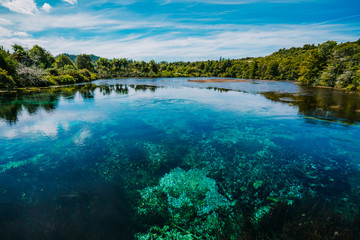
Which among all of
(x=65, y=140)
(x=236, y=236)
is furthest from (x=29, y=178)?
(x=236, y=236)

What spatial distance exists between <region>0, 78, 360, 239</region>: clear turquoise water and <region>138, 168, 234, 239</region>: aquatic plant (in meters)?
0.06

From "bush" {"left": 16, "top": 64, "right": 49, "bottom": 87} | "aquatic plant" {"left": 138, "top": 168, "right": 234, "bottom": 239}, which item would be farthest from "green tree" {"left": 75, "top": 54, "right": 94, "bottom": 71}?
"aquatic plant" {"left": 138, "top": 168, "right": 234, "bottom": 239}

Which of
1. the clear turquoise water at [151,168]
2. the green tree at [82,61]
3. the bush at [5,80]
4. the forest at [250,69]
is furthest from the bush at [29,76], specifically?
the green tree at [82,61]

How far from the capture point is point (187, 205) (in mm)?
6406

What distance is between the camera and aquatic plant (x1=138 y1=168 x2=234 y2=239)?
5453 millimetres

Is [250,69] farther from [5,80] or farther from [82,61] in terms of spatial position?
[5,80]

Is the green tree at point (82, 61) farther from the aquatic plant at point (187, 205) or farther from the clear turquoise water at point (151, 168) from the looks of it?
the aquatic plant at point (187, 205)

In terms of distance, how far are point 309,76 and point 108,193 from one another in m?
75.3

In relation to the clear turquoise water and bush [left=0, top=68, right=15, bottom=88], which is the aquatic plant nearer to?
the clear turquoise water

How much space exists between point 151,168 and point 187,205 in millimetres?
3279

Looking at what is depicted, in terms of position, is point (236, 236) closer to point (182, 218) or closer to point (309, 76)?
point (182, 218)

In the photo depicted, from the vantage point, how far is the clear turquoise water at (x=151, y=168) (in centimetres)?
572

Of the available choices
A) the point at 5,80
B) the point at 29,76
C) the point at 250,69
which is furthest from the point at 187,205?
the point at 250,69

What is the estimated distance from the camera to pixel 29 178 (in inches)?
313
